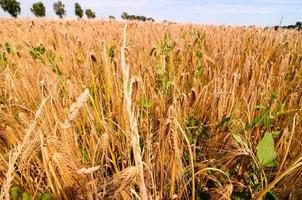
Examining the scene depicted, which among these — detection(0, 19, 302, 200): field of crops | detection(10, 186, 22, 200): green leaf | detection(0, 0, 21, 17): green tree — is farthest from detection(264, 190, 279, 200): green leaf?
detection(0, 0, 21, 17): green tree

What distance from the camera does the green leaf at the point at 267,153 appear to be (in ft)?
2.15

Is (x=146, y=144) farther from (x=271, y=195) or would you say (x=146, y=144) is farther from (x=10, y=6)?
(x=10, y=6)

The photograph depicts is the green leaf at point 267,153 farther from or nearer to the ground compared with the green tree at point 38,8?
nearer to the ground

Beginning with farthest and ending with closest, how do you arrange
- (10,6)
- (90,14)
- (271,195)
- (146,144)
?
(90,14)
(10,6)
(146,144)
(271,195)

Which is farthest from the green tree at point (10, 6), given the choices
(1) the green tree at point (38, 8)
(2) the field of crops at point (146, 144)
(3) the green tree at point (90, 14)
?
(2) the field of crops at point (146, 144)

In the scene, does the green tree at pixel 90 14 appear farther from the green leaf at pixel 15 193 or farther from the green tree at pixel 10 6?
the green leaf at pixel 15 193

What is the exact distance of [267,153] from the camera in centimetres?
66

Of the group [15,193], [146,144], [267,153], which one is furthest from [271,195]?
[15,193]

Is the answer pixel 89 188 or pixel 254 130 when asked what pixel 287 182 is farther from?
pixel 89 188

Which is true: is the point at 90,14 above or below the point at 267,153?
above

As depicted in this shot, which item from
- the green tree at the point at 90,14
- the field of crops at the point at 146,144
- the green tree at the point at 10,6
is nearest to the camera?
the field of crops at the point at 146,144

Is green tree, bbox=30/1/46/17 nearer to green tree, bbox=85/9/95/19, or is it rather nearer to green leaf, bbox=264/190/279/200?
green tree, bbox=85/9/95/19

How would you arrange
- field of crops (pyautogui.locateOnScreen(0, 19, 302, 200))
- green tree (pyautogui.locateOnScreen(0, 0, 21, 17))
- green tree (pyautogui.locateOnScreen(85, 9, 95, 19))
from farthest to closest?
green tree (pyautogui.locateOnScreen(85, 9, 95, 19)), green tree (pyautogui.locateOnScreen(0, 0, 21, 17)), field of crops (pyautogui.locateOnScreen(0, 19, 302, 200))

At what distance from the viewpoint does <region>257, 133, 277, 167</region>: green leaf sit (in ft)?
2.15
